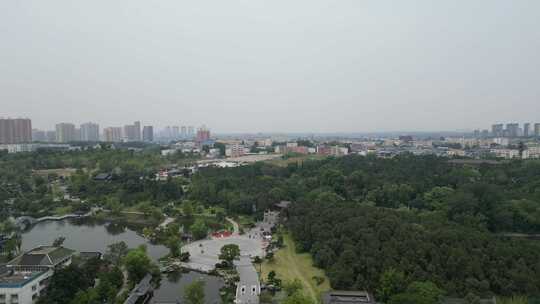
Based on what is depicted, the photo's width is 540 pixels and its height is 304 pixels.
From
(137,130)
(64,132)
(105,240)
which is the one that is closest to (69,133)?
(64,132)

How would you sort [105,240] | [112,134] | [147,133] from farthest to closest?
[147,133] → [112,134] → [105,240]

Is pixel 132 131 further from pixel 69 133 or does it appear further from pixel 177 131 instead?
pixel 177 131

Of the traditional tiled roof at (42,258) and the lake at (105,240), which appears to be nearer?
the traditional tiled roof at (42,258)

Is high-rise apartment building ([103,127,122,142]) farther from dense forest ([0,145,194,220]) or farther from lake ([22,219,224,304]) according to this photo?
lake ([22,219,224,304])

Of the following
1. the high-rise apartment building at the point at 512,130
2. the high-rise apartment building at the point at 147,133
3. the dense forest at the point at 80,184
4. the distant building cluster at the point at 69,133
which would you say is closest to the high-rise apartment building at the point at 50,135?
the distant building cluster at the point at 69,133

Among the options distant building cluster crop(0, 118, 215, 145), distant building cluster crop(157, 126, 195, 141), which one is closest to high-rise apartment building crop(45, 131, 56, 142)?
distant building cluster crop(0, 118, 215, 145)

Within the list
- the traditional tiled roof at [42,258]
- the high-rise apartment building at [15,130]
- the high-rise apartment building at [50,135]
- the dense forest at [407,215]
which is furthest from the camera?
the high-rise apartment building at [50,135]

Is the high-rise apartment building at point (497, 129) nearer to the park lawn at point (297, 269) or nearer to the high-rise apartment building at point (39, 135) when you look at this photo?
the park lawn at point (297, 269)
